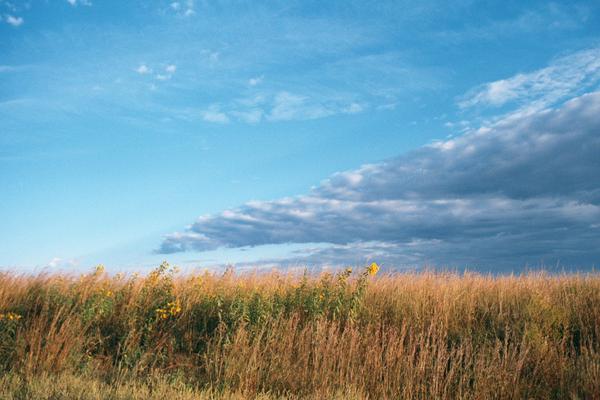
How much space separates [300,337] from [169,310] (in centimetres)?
318

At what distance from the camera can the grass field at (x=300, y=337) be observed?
8391mm

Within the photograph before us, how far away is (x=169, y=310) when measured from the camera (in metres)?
11.0

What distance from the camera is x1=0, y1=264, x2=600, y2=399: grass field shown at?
839 cm

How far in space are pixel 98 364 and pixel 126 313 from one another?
2.08 meters

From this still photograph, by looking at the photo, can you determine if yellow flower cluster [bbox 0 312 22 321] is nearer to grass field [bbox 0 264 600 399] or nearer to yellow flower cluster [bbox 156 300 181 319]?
grass field [bbox 0 264 600 399]

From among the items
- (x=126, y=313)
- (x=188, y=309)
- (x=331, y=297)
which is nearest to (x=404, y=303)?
(x=331, y=297)

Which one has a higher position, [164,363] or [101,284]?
[101,284]

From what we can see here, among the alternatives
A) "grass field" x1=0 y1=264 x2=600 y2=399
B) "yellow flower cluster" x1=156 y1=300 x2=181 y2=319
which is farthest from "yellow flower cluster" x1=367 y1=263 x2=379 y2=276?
"yellow flower cluster" x1=156 y1=300 x2=181 y2=319

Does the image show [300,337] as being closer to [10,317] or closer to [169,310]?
[169,310]

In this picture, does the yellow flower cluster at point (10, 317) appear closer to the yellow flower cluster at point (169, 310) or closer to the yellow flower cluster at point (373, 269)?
the yellow flower cluster at point (169, 310)

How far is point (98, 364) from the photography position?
368 inches

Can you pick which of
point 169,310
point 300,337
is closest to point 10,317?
point 169,310

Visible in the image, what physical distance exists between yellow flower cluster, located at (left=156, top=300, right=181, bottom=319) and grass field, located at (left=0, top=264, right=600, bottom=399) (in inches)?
1.9

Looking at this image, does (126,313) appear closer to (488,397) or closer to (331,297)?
(331,297)
